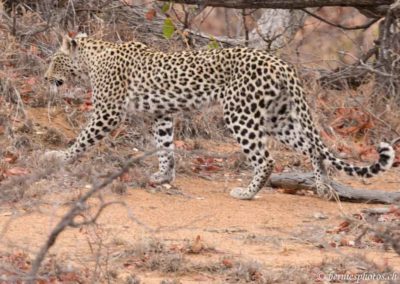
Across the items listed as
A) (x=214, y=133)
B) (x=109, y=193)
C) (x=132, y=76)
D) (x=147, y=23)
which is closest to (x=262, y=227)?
(x=109, y=193)

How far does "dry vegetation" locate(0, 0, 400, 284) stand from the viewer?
7000mm

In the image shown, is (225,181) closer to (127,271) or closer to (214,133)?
(214,133)

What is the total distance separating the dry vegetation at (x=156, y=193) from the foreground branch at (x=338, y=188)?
85 millimetres

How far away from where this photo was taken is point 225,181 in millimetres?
10156

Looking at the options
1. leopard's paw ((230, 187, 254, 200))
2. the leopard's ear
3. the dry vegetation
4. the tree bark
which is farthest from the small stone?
the leopard's ear

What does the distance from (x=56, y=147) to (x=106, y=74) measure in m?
0.97

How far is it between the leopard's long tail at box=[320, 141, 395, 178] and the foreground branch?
19cm

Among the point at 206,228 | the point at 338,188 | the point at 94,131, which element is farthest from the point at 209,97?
the point at 206,228

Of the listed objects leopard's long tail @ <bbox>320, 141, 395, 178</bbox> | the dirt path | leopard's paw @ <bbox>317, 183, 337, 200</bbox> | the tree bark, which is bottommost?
the dirt path

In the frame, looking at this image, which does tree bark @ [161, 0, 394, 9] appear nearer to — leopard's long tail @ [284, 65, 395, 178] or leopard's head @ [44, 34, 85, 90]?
leopard's head @ [44, 34, 85, 90]

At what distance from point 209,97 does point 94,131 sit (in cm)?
112

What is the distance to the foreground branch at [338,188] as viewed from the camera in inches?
Result: 363

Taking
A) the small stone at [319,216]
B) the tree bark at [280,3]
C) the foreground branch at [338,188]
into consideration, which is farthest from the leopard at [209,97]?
the tree bark at [280,3]

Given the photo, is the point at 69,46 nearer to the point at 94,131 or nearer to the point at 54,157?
the point at 94,131
